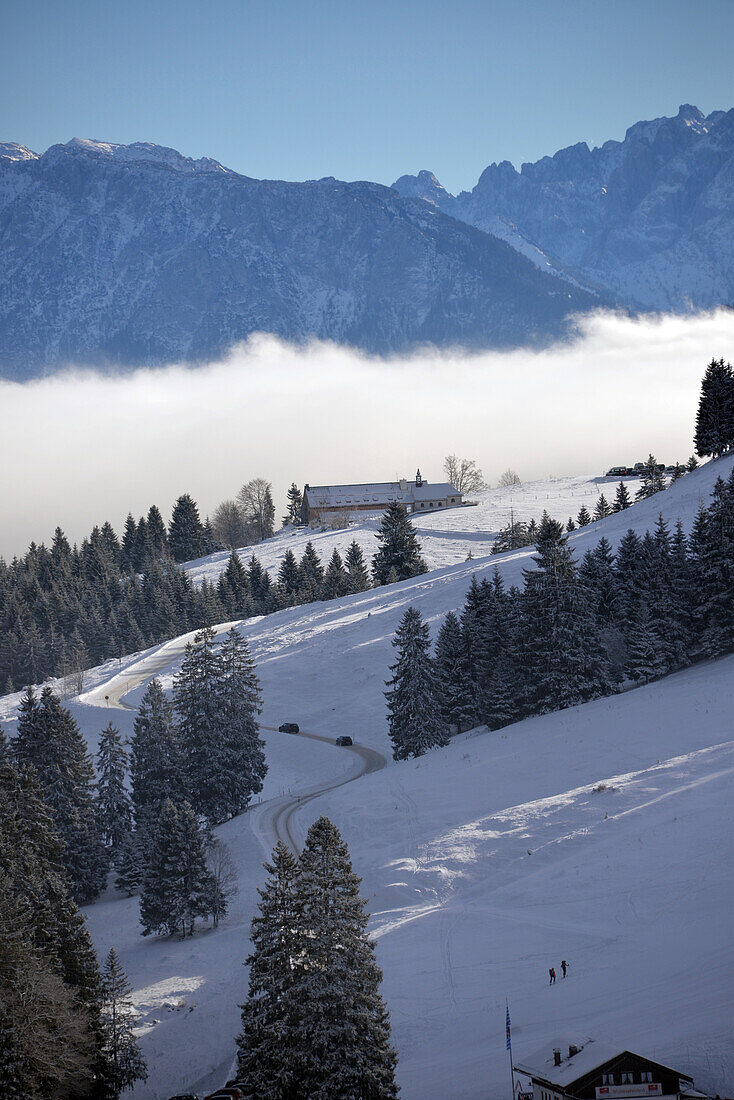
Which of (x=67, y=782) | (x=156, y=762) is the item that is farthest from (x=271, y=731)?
(x=67, y=782)

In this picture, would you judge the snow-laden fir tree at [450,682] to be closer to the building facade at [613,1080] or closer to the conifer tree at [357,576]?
the building facade at [613,1080]

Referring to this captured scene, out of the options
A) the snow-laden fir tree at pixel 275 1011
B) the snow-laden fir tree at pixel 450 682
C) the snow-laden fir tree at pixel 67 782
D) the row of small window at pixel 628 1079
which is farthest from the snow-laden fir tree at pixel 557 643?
the row of small window at pixel 628 1079

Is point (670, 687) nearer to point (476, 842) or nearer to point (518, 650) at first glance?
point (518, 650)

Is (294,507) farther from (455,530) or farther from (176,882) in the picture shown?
(176,882)

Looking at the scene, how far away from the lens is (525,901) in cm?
2548

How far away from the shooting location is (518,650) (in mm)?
48438

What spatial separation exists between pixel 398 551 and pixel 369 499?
6436 centimetres

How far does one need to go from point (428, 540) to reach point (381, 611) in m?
44.0

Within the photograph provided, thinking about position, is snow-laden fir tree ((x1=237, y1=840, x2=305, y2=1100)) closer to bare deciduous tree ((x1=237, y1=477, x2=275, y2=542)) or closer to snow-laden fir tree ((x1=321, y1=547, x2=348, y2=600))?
snow-laden fir tree ((x1=321, y1=547, x2=348, y2=600))

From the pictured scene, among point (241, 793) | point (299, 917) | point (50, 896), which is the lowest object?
point (241, 793)

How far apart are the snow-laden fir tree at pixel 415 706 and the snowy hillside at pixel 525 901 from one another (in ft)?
8.43

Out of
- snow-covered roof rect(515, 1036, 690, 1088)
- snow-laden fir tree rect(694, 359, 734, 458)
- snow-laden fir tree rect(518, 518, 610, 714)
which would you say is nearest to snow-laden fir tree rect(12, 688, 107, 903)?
snow-laden fir tree rect(518, 518, 610, 714)

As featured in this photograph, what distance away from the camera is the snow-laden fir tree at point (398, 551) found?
99.2 m

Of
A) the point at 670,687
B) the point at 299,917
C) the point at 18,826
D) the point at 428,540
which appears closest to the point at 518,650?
the point at 670,687
